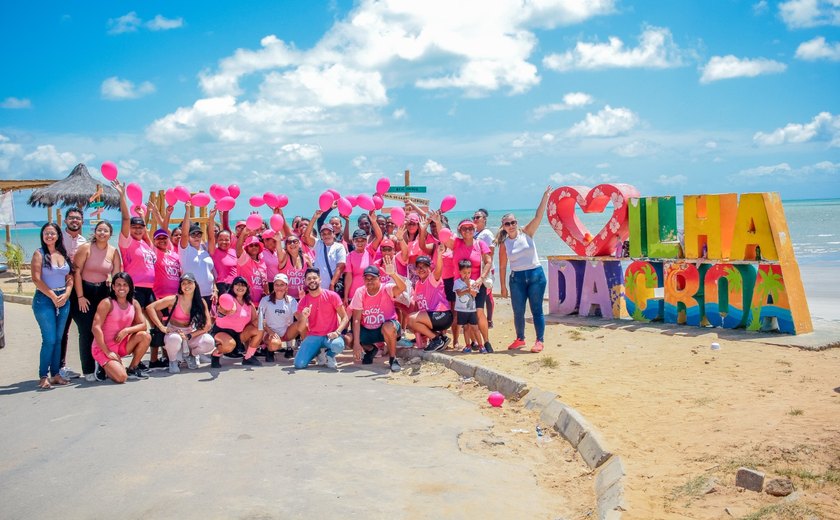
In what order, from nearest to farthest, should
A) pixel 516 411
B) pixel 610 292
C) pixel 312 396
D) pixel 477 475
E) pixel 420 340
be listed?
pixel 477 475, pixel 516 411, pixel 312 396, pixel 420 340, pixel 610 292

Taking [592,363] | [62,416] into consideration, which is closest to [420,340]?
[592,363]

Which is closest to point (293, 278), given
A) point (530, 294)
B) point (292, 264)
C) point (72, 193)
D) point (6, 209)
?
point (292, 264)

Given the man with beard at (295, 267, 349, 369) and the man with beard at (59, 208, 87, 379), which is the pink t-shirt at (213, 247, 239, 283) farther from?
the man with beard at (59, 208, 87, 379)

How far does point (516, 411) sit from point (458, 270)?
3.04m

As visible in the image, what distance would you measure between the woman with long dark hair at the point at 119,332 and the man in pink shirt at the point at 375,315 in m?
2.54

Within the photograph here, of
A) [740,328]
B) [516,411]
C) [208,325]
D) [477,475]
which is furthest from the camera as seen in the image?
[740,328]

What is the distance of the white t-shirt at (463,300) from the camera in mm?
9242

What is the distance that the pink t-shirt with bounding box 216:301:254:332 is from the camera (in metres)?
9.20

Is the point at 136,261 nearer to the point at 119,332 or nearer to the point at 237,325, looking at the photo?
the point at 119,332

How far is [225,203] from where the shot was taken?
33.5 ft

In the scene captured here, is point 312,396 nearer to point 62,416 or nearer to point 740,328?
point 62,416

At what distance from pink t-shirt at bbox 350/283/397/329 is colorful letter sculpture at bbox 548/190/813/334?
445 cm

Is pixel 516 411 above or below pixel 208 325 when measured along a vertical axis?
below

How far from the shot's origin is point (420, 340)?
9.61m
